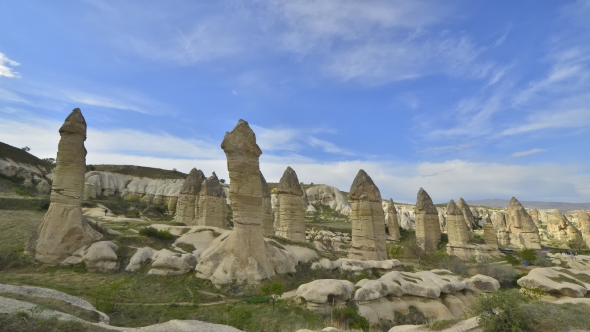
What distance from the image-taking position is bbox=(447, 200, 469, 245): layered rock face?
94.8 feet

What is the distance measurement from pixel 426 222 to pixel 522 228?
12918 millimetres

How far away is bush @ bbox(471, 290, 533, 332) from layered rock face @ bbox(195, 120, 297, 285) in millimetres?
9115

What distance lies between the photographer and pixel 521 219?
35.7 meters

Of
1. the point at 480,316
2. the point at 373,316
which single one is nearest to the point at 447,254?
A: the point at 373,316

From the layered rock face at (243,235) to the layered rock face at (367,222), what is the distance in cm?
733

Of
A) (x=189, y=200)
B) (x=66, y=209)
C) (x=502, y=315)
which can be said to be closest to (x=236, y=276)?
(x=66, y=209)

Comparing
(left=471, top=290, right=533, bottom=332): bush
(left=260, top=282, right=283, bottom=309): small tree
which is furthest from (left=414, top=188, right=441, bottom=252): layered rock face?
(left=471, top=290, right=533, bottom=332): bush

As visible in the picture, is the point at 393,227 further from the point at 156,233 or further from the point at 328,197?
the point at 328,197

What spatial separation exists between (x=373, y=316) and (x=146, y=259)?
10208 mm

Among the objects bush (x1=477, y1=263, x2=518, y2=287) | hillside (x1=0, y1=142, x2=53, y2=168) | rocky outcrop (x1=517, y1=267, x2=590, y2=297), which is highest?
hillside (x1=0, y1=142, x2=53, y2=168)

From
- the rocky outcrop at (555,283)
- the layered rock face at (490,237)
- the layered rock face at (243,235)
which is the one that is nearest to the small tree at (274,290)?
the layered rock face at (243,235)

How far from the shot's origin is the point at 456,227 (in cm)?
2923

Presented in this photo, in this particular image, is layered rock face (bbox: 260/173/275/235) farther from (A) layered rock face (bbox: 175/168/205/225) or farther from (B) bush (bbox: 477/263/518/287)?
(B) bush (bbox: 477/263/518/287)

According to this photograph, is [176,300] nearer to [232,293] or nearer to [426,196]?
[232,293]
